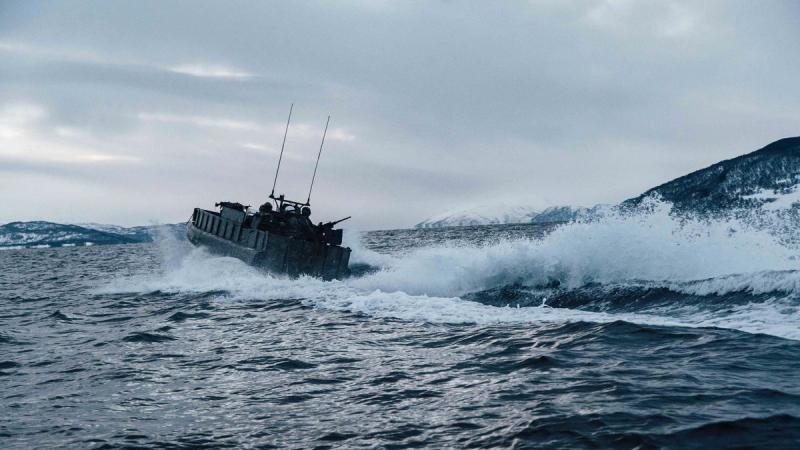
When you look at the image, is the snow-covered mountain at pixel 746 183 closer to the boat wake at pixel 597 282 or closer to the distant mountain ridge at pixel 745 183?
the distant mountain ridge at pixel 745 183

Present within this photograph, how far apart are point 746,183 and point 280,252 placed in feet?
431

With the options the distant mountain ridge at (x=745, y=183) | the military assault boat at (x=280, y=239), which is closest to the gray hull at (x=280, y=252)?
the military assault boat at (x=280, y=239)

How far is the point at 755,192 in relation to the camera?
116500mm

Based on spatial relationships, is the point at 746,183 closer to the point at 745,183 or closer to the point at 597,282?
the point at 745,183

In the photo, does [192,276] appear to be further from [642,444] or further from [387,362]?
[642,444]

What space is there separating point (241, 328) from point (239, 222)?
15.5 metres

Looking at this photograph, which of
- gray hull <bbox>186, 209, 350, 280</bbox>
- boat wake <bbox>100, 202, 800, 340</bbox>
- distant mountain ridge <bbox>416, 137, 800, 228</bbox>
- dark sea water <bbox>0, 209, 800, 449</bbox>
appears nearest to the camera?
dark sea water <bbox>0, 209, 800, 449</bbox>

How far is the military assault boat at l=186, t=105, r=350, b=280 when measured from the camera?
2631 cm

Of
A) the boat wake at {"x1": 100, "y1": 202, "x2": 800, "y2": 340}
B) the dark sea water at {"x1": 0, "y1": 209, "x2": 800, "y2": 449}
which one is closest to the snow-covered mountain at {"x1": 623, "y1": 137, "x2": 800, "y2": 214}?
the boat wake at {"x1": 100, "y1": 202, "x2": 800, "y2": 340}

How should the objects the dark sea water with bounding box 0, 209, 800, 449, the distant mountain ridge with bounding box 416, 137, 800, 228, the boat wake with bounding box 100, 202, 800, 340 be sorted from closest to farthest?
1. the dark sea water with bounding box 0, 209, 800, 449
2. the boat wake with bounding box 100, 202, 800, 340
3. the distant mountain ridge with bounding box 416, 137, 800, 228

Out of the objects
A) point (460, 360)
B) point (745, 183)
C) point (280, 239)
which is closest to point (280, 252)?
point (280, 239)

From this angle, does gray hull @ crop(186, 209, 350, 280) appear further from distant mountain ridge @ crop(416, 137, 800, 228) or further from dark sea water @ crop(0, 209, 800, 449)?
distant mountain ridge @ crop(416, 137, 800, 228)

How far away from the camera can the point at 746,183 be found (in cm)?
12475

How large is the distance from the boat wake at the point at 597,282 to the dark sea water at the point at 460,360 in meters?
0.09
